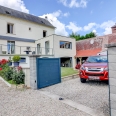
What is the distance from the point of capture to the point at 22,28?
68.9 feet

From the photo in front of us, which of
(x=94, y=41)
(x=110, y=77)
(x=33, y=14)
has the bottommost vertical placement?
(x=110, y=77)

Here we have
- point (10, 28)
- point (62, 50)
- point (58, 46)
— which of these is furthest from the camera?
point (62, 50)

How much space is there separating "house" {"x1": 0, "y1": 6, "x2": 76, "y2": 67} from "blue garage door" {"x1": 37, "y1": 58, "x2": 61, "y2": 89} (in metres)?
9.90

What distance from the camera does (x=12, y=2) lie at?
22.1 meters

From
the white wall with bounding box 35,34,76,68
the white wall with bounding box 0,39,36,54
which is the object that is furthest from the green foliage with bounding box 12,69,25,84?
the white wall with bounding box 35,34,76,68

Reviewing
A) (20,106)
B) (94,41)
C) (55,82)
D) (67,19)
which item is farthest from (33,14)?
(20,106)

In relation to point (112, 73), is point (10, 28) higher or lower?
higher

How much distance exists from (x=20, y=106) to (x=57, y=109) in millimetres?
1293

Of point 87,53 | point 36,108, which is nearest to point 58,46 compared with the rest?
point 87,53

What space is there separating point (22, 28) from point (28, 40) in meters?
2.27

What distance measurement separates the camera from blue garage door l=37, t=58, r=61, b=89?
6578mm

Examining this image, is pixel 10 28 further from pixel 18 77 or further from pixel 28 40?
pixel 18 77

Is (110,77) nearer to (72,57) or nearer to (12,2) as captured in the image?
(72,57)

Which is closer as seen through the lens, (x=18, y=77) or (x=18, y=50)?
(x=18, y=77)
